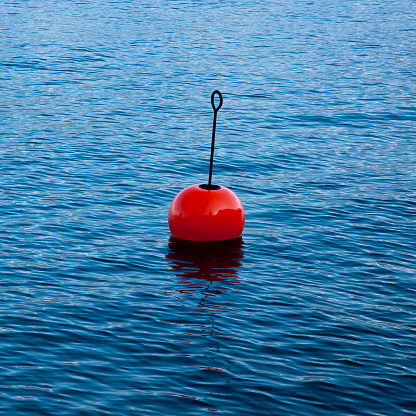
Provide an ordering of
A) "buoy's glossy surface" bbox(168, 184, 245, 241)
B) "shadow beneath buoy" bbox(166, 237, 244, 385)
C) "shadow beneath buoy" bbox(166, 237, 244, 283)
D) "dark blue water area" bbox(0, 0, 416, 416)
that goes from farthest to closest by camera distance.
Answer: "buoy's glossy surface" bbox(168, 184, 245, 241), "shadow beneath buoy" bbox(166, 237, 244, 283), "shadow beneath buoy" bbox(166, 237, 244, 385), "dark blue water area" bbox(0, 0, 416, 416)

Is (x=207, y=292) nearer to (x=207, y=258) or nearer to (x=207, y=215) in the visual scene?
(x=207, y=258)

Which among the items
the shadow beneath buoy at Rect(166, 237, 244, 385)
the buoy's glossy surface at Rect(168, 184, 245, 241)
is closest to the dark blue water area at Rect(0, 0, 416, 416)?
the shadow beneath buoy at Rect(166, 237, 244, 385)

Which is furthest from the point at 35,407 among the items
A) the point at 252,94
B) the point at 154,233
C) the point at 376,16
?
the point at 376,16

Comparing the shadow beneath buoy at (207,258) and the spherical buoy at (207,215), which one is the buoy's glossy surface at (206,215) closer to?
the spherical buoy at (207,215)

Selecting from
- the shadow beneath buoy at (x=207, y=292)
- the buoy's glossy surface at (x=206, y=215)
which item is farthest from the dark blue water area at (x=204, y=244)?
the buoy's glossy surface at (x=206, y=215)

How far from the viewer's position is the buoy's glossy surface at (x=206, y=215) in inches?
504

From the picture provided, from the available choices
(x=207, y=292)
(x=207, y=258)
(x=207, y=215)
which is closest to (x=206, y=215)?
(x=207, y=215)

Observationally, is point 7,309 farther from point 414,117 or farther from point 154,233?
A: point 414,117

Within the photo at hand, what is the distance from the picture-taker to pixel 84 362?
8.98m

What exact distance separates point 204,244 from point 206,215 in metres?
0.54

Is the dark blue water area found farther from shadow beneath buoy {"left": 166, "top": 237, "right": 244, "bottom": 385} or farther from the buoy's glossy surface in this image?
the buoy's glossy surface

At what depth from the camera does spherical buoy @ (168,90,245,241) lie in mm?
12797

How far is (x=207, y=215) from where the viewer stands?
1278 cm

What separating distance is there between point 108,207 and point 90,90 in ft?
36.7
